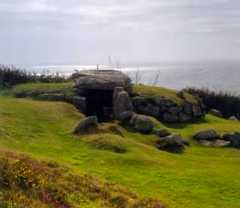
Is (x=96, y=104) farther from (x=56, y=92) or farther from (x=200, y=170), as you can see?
(x=200, y=170)

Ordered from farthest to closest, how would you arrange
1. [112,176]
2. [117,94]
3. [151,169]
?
[117,94] < [151,169] < [112,176]

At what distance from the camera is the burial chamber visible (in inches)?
1377

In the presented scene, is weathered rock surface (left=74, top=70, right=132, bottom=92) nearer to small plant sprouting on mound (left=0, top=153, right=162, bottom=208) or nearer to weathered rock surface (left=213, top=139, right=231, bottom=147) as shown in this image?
weathered rock surface (left=213, top=139, right=231, bottom=147)

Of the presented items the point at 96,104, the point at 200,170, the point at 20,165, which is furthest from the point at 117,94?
the point at 20,165

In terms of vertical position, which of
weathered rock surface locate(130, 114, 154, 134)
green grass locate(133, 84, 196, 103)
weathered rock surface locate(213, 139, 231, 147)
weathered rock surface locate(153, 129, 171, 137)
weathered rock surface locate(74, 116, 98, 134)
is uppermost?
green grass locate(133, 84, 196, 103)

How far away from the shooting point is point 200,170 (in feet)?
72.8

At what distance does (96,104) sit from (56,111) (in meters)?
5.18

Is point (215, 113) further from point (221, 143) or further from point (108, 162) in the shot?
point (108, 162)

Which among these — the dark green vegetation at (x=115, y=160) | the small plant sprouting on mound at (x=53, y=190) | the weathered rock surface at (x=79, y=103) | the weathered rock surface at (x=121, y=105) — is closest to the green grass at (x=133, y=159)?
the dark green vegetation at (x=115, y=160)

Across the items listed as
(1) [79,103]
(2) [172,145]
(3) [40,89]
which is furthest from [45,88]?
(2) [172,145]

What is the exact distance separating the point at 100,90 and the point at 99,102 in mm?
821

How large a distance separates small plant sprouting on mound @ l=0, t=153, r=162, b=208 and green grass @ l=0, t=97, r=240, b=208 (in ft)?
4.74

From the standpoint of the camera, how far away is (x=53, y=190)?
44.2 ft

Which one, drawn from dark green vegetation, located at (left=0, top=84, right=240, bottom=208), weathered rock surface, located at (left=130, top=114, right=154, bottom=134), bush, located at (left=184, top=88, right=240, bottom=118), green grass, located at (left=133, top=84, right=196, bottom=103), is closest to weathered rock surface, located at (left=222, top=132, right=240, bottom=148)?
dark green vegetation, located at (left=0, top=84, right=240, bottom=208)
